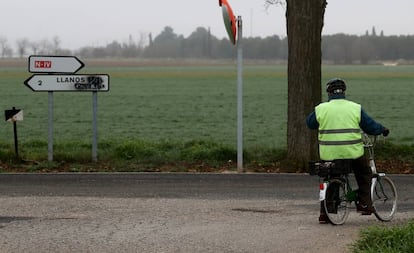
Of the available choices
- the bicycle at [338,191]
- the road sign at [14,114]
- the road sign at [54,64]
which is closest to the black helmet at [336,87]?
the bicycle at [338,191]

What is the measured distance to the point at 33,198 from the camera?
1214 cm

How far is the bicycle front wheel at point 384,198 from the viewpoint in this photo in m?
10.3

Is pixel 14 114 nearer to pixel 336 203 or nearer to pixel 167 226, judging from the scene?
pixel 167 226

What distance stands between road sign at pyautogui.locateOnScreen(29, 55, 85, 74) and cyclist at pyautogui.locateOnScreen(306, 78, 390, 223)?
7380mm

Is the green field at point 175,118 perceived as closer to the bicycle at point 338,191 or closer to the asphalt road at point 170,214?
the asphalt road at point 170,214

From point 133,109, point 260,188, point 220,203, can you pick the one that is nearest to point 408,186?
point 260,188

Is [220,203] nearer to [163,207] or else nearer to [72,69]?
[163,207]

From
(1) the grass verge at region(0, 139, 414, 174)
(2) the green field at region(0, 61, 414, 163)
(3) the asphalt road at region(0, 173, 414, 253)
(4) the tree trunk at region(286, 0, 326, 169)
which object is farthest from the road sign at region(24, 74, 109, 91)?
(2) the green field at region(0, 61, 414, 163)

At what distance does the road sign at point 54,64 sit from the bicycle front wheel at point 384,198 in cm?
755

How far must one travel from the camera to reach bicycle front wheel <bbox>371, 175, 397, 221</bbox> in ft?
33.9

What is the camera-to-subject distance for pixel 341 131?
9.88 m

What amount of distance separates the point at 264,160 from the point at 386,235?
8615mm

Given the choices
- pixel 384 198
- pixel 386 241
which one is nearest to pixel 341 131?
pixel 384 198

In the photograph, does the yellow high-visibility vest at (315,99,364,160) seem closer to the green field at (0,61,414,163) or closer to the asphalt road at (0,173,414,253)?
the asphalt road at (0,173,414,253)
